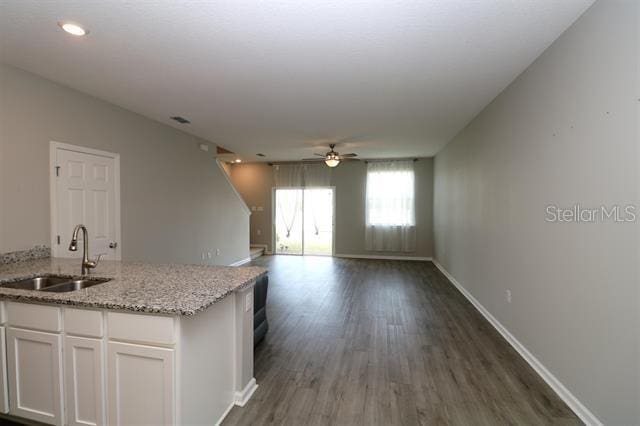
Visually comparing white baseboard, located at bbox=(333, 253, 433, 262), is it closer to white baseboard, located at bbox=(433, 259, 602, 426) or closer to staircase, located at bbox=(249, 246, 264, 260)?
staircase, located at bbox=(249, 246, 264, 260)

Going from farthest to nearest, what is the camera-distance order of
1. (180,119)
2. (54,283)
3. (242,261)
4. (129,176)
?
(242,261) → (180,119) → (129,176) → (54,283)

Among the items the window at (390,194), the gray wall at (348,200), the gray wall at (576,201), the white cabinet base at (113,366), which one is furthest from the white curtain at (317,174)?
the white cabinet base at (113,366)

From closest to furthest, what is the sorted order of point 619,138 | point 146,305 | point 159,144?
point 146,305, point 619,138, point 159,144

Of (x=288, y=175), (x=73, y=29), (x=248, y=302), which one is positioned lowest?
(x=248, y=302)

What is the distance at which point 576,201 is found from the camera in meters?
2.00

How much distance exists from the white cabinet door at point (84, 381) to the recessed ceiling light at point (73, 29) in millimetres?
2104

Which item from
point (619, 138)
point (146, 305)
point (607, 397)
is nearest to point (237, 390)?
point (146, 305)

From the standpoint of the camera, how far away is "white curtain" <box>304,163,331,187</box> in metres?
8.24

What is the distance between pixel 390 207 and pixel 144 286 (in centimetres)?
674

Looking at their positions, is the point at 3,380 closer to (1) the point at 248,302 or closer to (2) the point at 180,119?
(1) the point at 248,302

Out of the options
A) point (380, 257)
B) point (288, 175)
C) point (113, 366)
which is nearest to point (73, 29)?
point (113, 366)

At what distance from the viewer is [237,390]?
2.12 meters

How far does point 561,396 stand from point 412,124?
362 cm

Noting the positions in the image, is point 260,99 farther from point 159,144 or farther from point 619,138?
point 619,138
